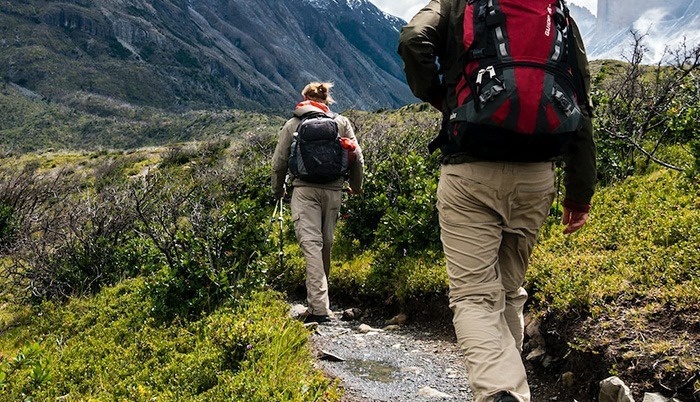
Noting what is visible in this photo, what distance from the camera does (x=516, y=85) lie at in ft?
7.61

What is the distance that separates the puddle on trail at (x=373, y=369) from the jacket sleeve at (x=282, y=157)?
212cm

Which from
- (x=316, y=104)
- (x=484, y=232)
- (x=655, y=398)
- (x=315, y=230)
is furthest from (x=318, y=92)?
(x=655, y=398)

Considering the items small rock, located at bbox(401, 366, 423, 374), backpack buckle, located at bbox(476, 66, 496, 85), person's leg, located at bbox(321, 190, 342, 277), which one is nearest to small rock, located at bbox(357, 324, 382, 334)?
person's leg, located at bbox(321, 190, 342, 277)

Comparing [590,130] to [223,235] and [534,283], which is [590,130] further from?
[223,235]

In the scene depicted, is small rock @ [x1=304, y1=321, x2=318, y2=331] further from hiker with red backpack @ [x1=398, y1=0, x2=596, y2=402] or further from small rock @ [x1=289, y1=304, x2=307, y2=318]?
hiker with red backpack @ [x1=398, y1=0, x2=596, y2=402]

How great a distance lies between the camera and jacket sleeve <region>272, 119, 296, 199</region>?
5496mm

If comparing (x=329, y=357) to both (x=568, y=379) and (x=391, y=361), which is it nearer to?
(x=391, y=361)

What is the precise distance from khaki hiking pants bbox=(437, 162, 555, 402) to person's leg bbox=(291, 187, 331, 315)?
279cm

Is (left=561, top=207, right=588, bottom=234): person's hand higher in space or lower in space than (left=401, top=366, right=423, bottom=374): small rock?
higher

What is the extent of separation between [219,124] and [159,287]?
285ft

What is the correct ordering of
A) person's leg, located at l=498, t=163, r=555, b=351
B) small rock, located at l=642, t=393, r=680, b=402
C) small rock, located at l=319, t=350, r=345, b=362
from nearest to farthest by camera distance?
person's leg, located at l=498, t=163, r=555, b=351
small rock, located at l=642, t=393, r=680, b=402
small rock, located at l=319, t=350, r=345, b=362

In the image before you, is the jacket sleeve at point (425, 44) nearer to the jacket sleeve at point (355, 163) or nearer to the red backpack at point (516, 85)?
the red backpack at point (516, 85)

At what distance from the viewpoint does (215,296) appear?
5.07 meters

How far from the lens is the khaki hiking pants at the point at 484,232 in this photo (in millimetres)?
2430
